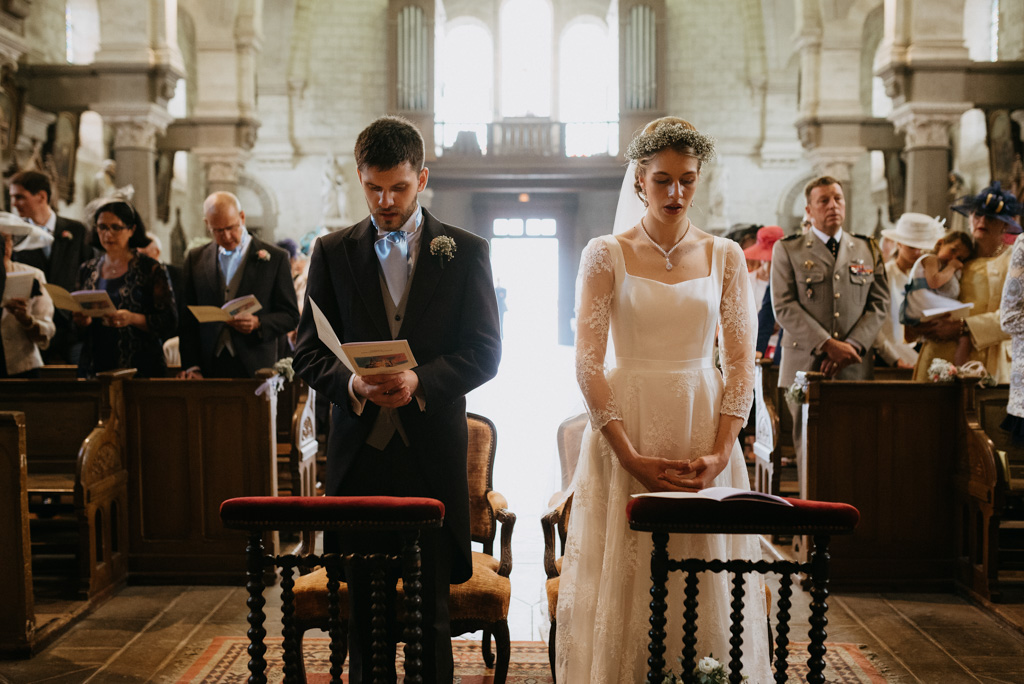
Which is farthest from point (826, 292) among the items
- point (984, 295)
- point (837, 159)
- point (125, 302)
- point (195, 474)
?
point (837, 159)

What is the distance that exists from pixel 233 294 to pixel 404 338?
2700mm

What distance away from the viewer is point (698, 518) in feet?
6.12

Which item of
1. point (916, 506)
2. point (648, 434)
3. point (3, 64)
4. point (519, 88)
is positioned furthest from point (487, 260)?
point (519, 88)

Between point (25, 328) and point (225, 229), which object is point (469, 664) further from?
point (25, 328)

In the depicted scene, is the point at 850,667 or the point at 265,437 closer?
the point at 850,667

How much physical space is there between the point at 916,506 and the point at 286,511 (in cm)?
339

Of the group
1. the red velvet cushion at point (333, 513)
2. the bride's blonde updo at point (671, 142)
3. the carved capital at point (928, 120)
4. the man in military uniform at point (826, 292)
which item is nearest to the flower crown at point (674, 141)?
the bride's blonde updo at point (671, 142)

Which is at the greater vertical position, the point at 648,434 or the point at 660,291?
the point at 660,291

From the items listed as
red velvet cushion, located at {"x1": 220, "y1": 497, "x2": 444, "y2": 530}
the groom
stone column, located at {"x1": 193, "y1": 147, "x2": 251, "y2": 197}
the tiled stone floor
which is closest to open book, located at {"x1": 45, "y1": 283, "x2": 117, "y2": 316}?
the tiled stone floor

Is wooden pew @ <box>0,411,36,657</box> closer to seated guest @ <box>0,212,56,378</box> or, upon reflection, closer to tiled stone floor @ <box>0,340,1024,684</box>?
tiled stone floor @ <box>0,340,1024,684</box>

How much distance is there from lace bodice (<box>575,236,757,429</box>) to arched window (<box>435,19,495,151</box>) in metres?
15.3

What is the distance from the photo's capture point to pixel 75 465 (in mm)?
3994

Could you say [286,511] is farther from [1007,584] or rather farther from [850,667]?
[1007,584]

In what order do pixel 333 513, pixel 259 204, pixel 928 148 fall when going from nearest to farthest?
pixel 333 513, pixel 928 148, pixel 259 204
